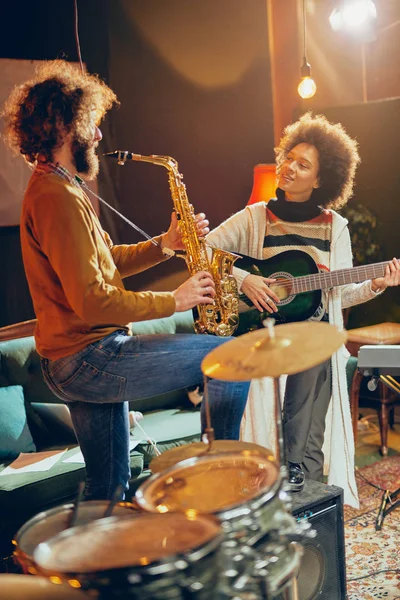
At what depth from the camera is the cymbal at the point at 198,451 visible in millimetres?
1747

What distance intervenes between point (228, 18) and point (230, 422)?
3738 mm

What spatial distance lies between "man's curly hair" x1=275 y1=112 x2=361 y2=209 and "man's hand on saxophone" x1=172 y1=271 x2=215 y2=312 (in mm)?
1384

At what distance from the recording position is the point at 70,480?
314 centimetres

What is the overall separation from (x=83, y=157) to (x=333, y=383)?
172 centimetres

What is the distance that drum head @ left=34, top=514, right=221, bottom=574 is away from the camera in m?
1.23

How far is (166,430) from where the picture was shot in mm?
3680

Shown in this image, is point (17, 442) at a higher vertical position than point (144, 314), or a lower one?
lower

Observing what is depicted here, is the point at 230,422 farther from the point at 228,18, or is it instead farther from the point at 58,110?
the point at 228,18

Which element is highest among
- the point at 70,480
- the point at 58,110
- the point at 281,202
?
the point at 58,110

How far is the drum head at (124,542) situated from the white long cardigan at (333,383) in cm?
184

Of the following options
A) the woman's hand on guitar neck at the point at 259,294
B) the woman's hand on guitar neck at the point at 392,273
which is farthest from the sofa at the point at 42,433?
the woman's hand on guitar neck at the point at 392,273

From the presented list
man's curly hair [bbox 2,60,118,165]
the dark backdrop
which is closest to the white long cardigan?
man's curly hair [bbox 2,60,118,165]

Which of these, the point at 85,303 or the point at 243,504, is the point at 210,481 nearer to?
the point at 243,504

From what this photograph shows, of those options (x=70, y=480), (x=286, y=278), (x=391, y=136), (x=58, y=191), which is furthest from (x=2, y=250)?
(x=391, y=136)
